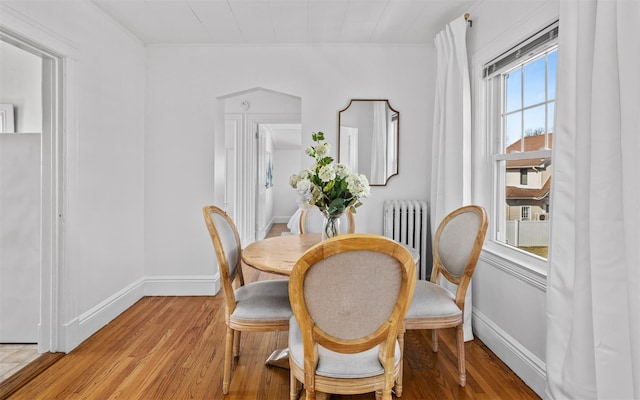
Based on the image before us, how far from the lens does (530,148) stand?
2268 millimetres

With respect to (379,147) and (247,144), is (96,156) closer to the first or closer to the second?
(379,147)

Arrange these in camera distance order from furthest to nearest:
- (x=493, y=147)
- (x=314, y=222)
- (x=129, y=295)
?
1. (x=129, y=295)
2. (x=314, y=222)
3. (x=493, y=147)

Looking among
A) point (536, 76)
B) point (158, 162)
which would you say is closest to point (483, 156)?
point (536, 76)

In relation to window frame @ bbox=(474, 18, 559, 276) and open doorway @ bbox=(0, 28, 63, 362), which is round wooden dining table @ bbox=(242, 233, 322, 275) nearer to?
window frame @ bbox=(474, 18, 559, 276)

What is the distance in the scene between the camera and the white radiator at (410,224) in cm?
338

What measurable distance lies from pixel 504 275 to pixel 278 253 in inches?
58.6

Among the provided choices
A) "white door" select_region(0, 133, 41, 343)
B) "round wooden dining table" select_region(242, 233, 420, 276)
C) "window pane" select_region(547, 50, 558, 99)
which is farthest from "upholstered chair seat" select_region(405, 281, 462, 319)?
"white door" select_region(0, 133, 41, 343)

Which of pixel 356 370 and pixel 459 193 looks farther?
pixel 459 193

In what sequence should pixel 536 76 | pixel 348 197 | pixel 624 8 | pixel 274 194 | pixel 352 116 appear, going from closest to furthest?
1. pixel 624 8
2. pixel 348 197
3. pixel 536 76
4. pixel 352 116
5. pixel 274 194

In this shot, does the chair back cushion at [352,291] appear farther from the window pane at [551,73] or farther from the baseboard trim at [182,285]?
the baseboard trim at [182,285]

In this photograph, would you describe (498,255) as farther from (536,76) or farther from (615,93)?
(615,93)

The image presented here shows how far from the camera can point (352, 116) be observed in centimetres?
349

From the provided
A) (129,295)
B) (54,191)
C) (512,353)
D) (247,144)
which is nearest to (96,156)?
(54,191)

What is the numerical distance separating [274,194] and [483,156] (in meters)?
7.15
